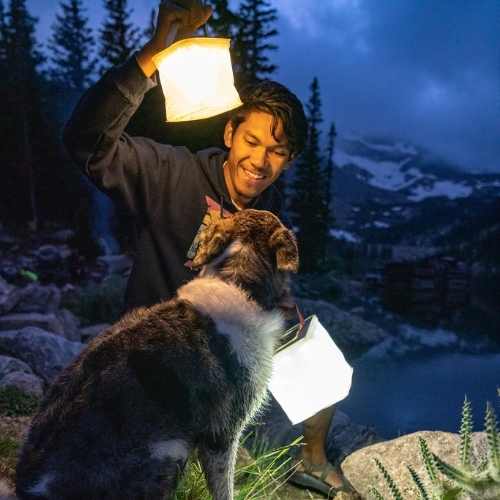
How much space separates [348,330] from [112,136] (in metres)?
12.7

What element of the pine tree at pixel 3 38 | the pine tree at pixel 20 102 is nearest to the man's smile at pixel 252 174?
the pine tree at pixel 20 102

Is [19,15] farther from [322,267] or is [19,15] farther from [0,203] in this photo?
[322,267]

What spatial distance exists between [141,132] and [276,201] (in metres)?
3.97

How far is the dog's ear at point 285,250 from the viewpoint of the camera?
2.83 metres

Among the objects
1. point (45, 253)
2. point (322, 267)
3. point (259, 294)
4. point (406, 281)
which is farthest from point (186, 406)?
point (322, 267)

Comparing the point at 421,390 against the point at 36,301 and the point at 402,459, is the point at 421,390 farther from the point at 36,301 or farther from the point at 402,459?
the point at 36,301

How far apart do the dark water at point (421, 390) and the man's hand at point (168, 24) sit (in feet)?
23.0

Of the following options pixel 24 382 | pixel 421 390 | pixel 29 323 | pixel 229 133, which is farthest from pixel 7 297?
pixel 421 390

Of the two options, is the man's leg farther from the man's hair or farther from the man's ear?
the man's ear

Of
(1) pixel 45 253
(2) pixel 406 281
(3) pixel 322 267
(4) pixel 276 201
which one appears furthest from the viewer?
(3) pixel 322 267

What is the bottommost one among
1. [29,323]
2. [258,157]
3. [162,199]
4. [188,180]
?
[29,323]

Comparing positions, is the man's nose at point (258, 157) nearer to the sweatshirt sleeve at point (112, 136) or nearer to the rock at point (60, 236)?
the sweatshirt sleeve at point (112, 136)

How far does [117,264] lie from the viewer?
22.2 meters

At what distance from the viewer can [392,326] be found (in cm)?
1581
